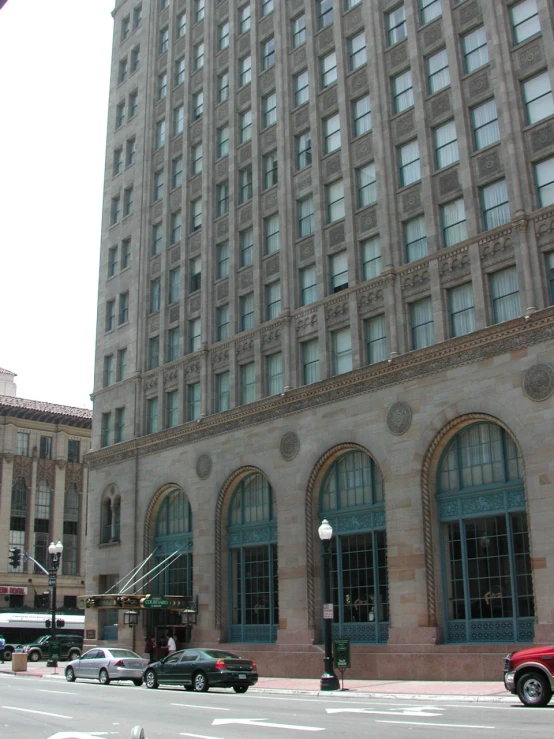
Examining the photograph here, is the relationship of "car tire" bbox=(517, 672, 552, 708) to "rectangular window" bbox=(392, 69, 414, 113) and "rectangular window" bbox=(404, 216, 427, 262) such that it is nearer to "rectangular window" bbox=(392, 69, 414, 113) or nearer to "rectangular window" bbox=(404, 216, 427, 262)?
"rectangular window" bbox=(404, 216, 427, 262)

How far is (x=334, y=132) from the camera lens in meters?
38.9

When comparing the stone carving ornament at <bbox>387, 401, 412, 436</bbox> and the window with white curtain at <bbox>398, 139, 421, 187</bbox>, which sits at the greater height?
the window with white curtain at <bbox>398, 139, 421, 187</bbox>

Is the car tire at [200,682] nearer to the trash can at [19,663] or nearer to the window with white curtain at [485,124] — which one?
the trash can at [19,663]

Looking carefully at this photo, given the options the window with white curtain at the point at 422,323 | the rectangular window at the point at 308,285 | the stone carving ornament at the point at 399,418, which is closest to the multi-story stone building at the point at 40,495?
the rectangular window at the point at 308,285

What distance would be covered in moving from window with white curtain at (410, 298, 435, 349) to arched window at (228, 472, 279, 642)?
10.4 metres

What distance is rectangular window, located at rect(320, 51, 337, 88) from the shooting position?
39.6 metres

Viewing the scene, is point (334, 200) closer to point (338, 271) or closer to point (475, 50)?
point (338, 271)

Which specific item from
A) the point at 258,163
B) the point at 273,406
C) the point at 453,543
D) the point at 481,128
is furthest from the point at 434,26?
the point at 453,543

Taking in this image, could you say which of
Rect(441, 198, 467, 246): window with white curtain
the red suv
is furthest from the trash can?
the red suv

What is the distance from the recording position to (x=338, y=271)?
121ft

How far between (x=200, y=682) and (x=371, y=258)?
18.3 m

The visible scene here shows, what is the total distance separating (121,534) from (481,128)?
92.7ft

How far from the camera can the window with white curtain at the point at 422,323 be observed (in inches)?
1286

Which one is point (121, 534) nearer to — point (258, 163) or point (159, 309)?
point (159, 309)
